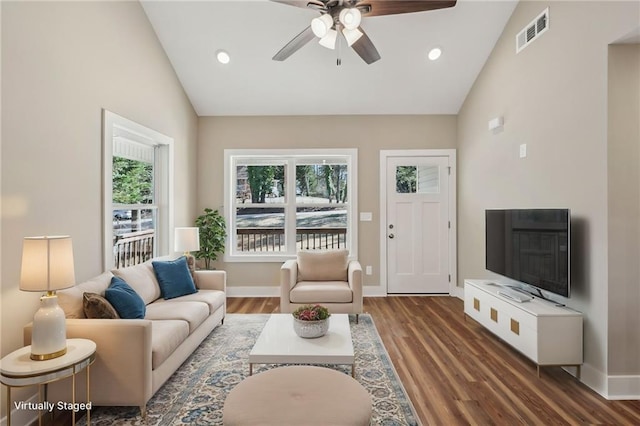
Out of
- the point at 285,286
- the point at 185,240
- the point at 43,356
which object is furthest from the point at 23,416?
the point at 285,286

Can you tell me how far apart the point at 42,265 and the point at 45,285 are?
0.37 feet

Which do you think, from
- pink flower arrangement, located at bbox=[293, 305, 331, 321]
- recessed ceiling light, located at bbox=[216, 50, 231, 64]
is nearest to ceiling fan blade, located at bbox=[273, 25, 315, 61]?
recessed ceiling light, located at bbox=[216, 50, 231, 64]

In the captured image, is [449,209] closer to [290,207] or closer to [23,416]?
[290,207]

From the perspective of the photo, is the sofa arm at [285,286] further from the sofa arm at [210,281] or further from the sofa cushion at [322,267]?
the sofa arm at [210,281]

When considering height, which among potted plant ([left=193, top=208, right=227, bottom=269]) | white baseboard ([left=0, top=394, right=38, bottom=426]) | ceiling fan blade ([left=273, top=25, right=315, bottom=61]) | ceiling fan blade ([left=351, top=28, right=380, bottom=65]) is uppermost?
ceiling fan blade ([left=273, top=25, right=315, bottom=61])

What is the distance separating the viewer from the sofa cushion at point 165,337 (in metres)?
2.30

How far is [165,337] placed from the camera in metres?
2.45

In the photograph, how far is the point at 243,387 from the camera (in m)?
1.79

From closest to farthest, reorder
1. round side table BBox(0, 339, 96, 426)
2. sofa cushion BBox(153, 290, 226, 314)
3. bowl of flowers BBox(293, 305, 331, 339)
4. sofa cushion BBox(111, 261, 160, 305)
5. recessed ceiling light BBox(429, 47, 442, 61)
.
Result: round side table BBox(0, 339, 96, 426) → bowl of flowers BBox(293, 305, 331, 339) → sofa cushion BBox(111, 261, 160, 305) → sofa cushion BBox(153, 290, 226, 314) → recessed ceiling light BBox(429, 47, 442, 61)

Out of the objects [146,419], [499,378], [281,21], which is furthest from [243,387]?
[281,21]

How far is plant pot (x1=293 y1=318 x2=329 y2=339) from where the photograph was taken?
8.66 ft

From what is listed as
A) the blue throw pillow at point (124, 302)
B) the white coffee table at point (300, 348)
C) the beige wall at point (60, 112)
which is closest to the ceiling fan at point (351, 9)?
the beige wall at point (60, 112)

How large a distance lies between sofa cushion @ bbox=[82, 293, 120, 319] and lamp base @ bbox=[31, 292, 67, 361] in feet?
1.17

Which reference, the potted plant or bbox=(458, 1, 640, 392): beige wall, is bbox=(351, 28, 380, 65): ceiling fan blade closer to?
bbox=(458, 1, 640, 392): beige wall
